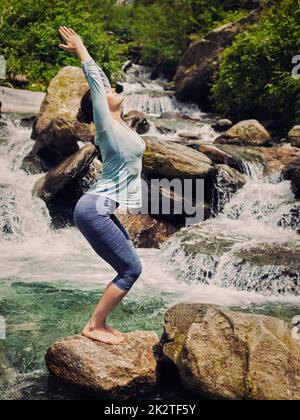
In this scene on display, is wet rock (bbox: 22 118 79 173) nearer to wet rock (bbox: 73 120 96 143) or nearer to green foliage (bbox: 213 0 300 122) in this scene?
wet rock (bbox: 73 120 96 143)

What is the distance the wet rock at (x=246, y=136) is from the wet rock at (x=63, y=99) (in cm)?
425

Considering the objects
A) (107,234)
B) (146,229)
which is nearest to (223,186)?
(146,229)

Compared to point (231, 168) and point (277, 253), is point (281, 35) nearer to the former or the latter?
point (231, 168)

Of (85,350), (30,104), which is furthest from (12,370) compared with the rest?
(30,104)

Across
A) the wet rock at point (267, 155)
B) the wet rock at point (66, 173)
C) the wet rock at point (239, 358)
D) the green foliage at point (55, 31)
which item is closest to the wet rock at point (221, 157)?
the wet rock at point (267, 155)

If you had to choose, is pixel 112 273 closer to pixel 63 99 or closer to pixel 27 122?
pixel 63 99

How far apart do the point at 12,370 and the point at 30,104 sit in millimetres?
15232

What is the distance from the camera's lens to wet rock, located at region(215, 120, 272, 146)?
54.2 feet

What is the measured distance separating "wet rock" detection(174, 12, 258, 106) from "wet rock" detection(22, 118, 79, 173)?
10.9m

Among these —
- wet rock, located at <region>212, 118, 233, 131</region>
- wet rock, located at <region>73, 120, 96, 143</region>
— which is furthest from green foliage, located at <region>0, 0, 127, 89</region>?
wet rock, located at <region>73, 120, 96, 143</region>

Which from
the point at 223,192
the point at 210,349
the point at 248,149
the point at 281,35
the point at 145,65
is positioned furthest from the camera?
the point at 145,65

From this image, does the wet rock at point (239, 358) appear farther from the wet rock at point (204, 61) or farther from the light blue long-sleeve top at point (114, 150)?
the wet rock at point (204, 61)

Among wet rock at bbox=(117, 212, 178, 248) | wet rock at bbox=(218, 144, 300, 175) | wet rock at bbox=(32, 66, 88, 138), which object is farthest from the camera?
wet rock at bbox=(32, 66, 88, 138)
